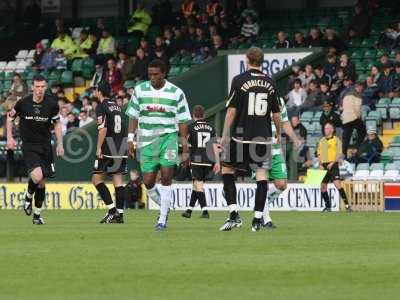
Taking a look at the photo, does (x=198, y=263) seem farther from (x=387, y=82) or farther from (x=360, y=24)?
(x=360, y=24)

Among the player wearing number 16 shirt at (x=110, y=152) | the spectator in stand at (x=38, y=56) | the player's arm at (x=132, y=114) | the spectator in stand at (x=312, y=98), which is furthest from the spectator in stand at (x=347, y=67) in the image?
the player's arm at (x=132, y=114)

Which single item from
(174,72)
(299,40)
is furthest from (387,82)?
(174,72)

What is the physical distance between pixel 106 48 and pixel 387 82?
34.2ft

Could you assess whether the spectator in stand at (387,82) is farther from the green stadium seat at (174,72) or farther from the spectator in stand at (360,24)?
the green stadium seat at (174,72)

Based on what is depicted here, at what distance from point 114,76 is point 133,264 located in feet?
77.1

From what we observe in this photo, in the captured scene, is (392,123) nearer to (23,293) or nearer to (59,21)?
(59,21)

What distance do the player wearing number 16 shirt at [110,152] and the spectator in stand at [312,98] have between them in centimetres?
1051

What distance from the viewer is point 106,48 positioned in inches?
1483

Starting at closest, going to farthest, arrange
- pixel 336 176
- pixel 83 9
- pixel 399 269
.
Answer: pixel 399 269 → pixel 336 176 → pixel 83 9

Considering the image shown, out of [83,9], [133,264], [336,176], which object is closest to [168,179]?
[133,264]

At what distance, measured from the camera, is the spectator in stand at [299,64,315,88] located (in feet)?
103

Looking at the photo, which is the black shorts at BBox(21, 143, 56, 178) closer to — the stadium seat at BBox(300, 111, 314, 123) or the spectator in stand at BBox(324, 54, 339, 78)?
the stadium seat at BBox(300, 111, 314, 123)

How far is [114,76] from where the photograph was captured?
116 ft

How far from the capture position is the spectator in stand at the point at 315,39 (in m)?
32.9
